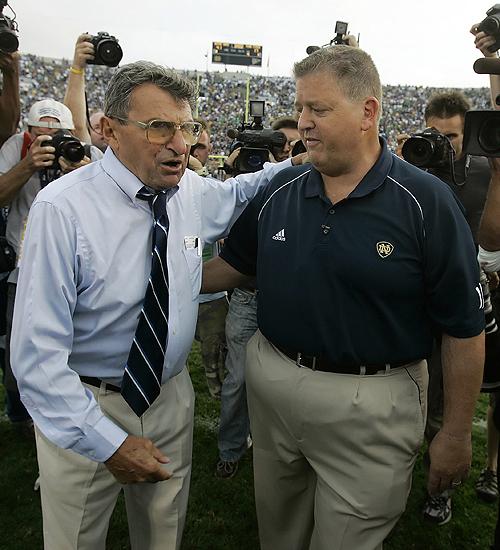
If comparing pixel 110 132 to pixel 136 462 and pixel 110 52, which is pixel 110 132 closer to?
pixel 136 462

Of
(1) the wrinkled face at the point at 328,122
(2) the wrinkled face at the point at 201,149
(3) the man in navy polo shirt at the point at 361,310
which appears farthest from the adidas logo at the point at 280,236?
(2) the wrinkled face at the point at 201,149

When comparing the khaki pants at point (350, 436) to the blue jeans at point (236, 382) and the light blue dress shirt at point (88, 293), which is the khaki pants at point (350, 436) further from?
the blue jeans at point (236, 382)

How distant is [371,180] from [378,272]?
0.33m

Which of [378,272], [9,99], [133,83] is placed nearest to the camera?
[133,83]

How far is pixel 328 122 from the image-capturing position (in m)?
1.84

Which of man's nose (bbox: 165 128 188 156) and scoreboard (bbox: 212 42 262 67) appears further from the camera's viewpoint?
scoreboard (bbox: 212 42 262 67)

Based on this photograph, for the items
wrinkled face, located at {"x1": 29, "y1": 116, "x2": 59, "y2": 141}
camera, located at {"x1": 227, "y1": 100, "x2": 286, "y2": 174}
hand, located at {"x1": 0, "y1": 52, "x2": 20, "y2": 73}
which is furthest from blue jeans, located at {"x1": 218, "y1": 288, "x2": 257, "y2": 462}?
hand, located at {"x1": 0, "y1": 52, "x2": 20, "y2": 73}

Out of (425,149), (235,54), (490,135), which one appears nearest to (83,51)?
(425,149)

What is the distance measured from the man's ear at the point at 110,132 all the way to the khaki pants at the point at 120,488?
0.84 meters

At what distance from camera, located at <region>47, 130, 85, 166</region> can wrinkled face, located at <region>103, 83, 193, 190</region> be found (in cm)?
123

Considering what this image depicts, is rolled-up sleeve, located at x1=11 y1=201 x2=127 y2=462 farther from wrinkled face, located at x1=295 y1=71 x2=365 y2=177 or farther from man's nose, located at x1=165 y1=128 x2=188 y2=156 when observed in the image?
wrinkled face, located at x1=295 y1=71 x2=365 y2=177

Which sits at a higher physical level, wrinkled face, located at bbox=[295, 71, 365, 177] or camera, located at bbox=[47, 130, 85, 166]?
wrinkled face, located at bbox=[295, 71, 365, 177]

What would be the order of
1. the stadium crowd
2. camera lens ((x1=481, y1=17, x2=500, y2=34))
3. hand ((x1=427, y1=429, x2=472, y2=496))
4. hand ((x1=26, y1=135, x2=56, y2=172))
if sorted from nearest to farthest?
hand ((x1=427, y1=429, x2=472, y2=496)), camera lens ((x1=481, y1=17, x2=500, y2=34)), hand ((x1=26, y1=135, x2=56, y2=172)), the stadium crowd

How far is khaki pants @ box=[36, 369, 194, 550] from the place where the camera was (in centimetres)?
178
